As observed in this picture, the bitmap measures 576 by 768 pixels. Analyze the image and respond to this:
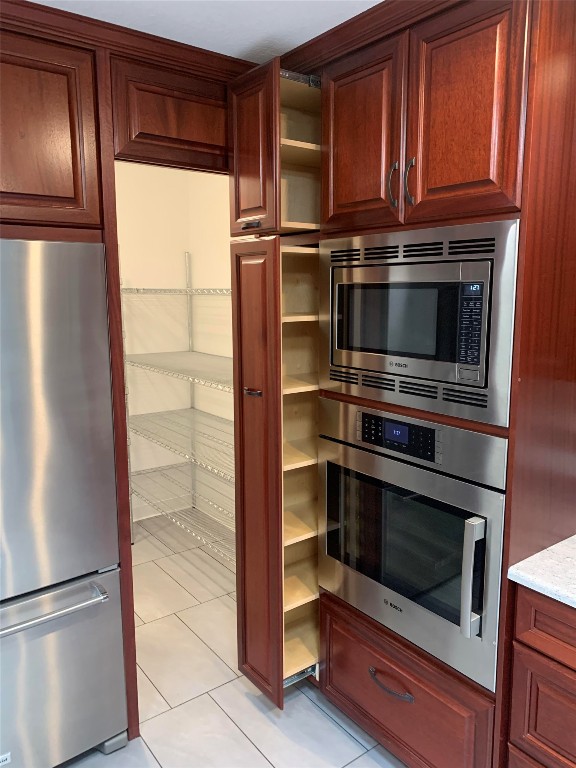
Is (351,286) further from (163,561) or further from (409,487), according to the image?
(163,561)

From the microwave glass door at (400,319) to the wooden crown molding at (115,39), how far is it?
0.83 m

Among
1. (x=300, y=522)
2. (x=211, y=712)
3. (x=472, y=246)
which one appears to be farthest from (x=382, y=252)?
(x=211, y=712)

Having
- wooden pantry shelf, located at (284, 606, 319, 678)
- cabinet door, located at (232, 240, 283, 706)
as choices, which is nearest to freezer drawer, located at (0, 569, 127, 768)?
cabinet door, located at (232, 240, 283, 706)

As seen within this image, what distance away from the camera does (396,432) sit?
1673 millimetres

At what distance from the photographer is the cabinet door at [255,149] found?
5.74 ft

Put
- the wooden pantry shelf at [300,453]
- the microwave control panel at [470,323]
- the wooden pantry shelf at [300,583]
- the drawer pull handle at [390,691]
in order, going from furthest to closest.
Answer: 1. the wooden pantry shelf at [300,583]
2. the wooden pantry shelf at [300,453]
3. the drawer pull handle at [390,691]
4. the microwave control panel at [470,323]

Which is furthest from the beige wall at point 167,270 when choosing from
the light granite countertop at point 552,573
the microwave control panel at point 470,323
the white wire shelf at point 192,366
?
the light granite countertop at point 552,573

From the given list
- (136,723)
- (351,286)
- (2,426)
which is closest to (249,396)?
(351,286)

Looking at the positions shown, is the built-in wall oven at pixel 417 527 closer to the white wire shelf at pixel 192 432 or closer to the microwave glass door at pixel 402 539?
the microwave glass door at pixel 402 539

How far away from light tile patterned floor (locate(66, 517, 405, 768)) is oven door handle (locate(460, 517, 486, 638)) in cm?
74

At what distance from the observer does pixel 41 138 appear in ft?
5.31

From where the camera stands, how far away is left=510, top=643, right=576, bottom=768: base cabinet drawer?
52.9 inches

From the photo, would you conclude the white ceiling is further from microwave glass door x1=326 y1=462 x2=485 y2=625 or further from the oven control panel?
microwave glass door x1=326 y1=462 x2=485 y2=625

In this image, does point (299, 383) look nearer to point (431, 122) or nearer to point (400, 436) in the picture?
point (400, 436)
